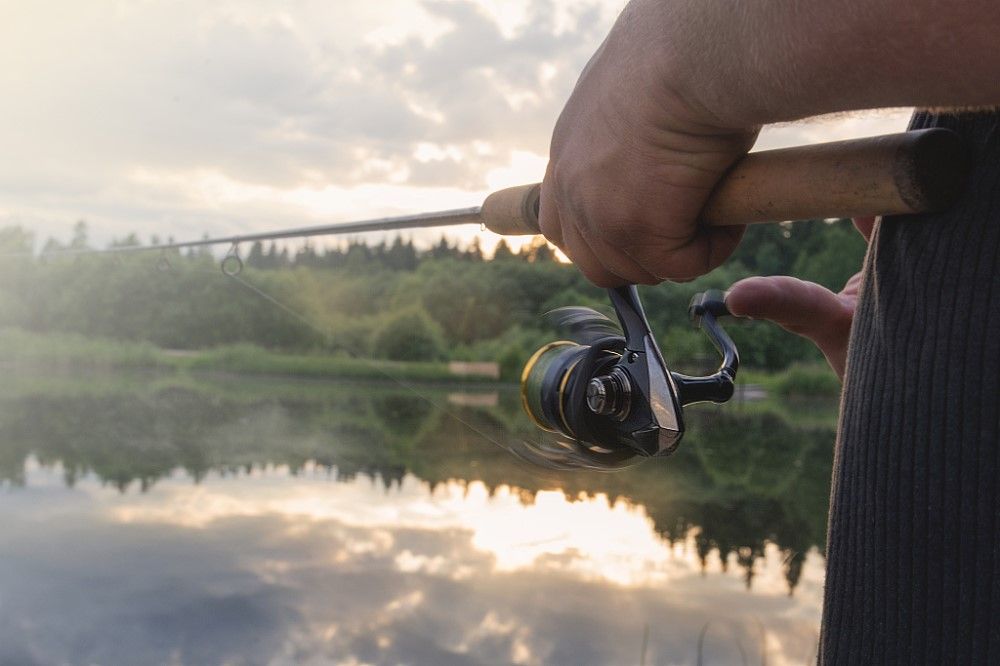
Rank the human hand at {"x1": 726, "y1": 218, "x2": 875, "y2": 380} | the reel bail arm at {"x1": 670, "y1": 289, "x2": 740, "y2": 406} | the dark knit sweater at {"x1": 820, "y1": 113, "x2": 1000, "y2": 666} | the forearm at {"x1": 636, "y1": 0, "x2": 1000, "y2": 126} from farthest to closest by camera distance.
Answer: the human hand at {"x1": 726, "y1": 218, "x2": 875, "y2": 380} < the reel bail arm at {"x1": 670, "y1": 289, "x2": 740, "y2": 406} < the dark knit sweater at {"x1": 820, "y1": 113, "x2": 1000, "y2": 666} < the forearm at {"x1": 636, "y1": 0, "x2": 1000, "y2": 126}

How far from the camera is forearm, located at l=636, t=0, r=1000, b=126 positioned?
16.0 inches

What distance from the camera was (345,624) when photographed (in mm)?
2779

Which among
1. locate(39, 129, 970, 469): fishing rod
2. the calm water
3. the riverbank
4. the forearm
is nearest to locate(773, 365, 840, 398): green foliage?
the riverbank

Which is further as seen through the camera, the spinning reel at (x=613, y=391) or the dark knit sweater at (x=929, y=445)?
the spinning reel at (x=613, y=391)

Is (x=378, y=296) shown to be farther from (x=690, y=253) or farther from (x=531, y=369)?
(x=690, y=253)

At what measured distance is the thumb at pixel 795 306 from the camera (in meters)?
0.89

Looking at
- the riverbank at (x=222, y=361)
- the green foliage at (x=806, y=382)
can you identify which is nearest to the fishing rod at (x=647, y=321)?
the riverbank at (x=222, y=361)

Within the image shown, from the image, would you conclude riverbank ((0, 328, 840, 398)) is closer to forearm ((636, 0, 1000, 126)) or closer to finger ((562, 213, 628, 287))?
finger ((562, 213, 628, 287))

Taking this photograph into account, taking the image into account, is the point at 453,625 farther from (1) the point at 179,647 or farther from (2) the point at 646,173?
(2) the point at 646,173

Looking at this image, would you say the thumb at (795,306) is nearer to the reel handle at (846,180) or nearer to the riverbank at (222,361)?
the reel handle at (846,180)

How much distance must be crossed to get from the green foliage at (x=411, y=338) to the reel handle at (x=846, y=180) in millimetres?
1316

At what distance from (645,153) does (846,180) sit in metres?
0.14

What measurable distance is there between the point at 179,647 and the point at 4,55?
8.32 feet

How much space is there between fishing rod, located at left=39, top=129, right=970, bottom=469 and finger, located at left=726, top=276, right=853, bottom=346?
0.10 feet
